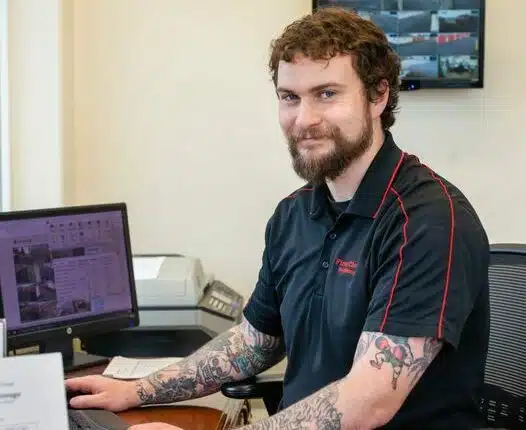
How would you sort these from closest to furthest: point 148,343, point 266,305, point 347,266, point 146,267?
point 347,266
point 266,305
point 148,343
point 146,267

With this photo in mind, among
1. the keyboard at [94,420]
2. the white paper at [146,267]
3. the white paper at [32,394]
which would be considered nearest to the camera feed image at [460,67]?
the white paper at [146,267]

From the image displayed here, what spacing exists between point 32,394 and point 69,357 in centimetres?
76

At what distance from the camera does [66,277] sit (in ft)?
6.36

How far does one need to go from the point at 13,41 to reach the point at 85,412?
4.76 ft

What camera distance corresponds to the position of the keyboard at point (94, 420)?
152cm

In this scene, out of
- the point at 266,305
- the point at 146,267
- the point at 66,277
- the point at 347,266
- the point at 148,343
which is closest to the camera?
the point at 347,266

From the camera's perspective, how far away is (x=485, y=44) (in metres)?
2.70

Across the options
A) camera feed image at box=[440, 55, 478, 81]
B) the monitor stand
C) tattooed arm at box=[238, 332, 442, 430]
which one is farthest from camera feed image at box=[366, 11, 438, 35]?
tattooed arm at box=[238, 332, 442, 430]

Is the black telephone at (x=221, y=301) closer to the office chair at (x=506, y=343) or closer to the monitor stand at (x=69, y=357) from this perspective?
the monitor stand at (x=69, y=357)

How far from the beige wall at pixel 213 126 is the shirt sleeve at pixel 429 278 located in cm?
140

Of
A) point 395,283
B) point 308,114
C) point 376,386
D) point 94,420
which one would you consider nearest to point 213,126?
point 308,114

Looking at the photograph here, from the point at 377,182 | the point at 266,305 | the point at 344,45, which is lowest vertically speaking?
the point at 266,305

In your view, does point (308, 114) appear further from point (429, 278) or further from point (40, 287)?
point (40, 287)

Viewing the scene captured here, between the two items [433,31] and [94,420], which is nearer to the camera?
[94,420]
